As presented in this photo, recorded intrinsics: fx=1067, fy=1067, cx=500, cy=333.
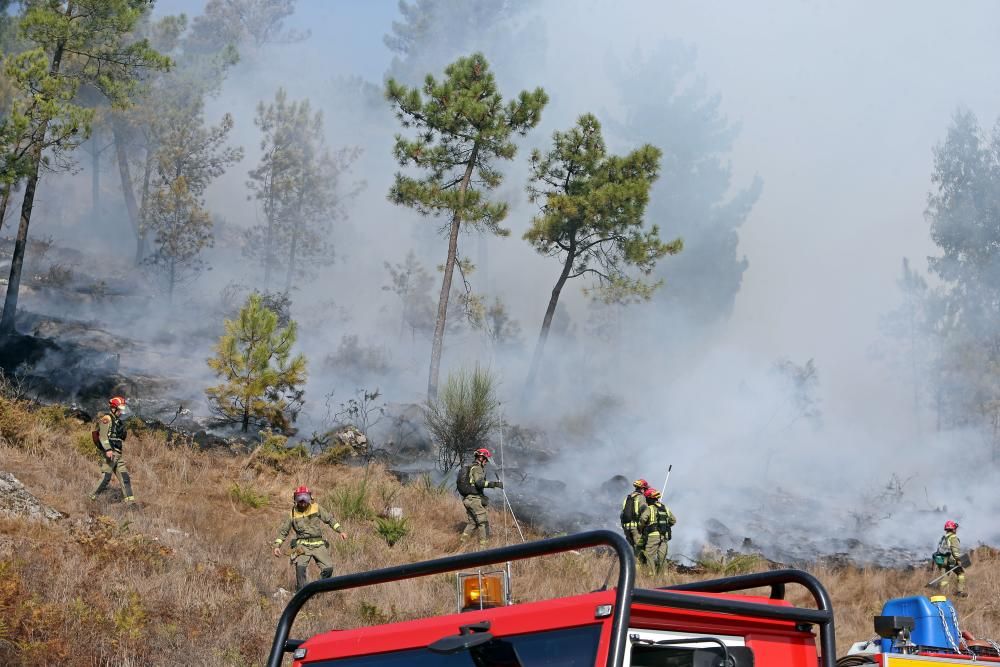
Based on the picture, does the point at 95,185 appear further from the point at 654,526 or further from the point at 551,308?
the point at 654,526

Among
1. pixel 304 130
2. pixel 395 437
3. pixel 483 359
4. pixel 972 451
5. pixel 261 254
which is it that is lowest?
pixel 395 437

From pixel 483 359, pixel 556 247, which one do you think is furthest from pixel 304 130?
pixel 556 247

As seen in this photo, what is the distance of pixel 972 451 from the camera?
38.3 metres

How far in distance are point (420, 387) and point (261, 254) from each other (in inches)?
615

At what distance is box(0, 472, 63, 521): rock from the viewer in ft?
37.2

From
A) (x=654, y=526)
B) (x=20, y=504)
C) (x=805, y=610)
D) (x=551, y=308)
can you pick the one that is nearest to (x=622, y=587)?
(x=805, y=610)

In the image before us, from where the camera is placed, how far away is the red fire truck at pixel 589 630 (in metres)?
2.80

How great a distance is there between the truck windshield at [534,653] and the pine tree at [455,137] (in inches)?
876

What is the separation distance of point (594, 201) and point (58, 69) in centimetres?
1300

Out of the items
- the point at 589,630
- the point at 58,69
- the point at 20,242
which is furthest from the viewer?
the point at 20,242

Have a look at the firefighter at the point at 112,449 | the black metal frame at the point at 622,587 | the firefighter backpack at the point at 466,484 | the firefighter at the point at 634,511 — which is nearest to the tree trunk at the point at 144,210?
the firefighter at the point at 112,449

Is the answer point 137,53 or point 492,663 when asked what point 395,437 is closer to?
point 137,53

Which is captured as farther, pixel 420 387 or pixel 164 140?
pixel 164 140

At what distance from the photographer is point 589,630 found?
2.81 m
